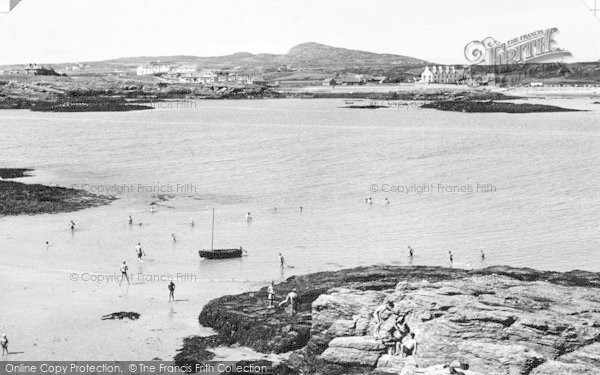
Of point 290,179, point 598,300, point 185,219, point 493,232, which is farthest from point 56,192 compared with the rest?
point 598,300

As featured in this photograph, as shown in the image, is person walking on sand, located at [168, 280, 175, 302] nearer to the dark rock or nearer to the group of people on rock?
the dark rock

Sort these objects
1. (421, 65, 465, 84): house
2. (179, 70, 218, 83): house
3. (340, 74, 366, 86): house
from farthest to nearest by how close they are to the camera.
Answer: (340, 74, 366, 86): house
(179, 70, 218, 83): house
(421, 65, 465, 84): house

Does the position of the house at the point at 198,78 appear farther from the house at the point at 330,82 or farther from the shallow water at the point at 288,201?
the shallow water at the point at 288,201

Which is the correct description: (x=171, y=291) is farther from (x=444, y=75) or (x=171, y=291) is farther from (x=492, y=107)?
(x=444, y=75)

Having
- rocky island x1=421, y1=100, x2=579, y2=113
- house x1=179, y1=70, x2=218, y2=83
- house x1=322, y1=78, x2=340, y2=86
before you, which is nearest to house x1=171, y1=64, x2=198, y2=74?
house x1=179, y1=70, x2=218, y2=83

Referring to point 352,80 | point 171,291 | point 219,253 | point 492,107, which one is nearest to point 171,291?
point 171,291

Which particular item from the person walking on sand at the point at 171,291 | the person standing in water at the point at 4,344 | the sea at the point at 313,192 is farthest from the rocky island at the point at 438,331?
the sea at the point at 313,192
